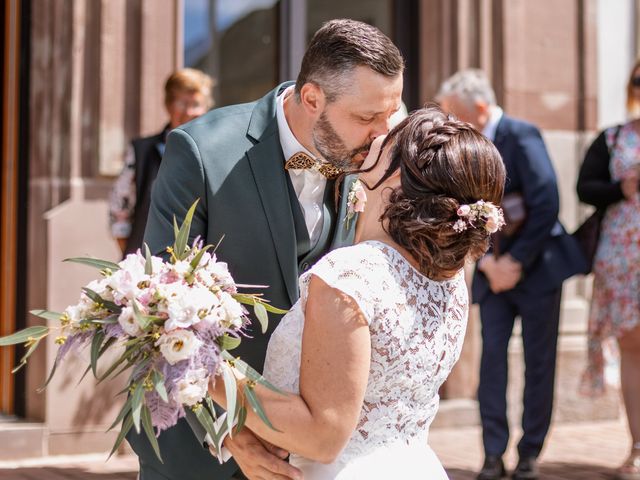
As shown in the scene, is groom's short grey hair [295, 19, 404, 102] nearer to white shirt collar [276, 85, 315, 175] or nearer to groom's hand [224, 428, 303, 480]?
Result: white shirt collar [276, 85, 315, 175]

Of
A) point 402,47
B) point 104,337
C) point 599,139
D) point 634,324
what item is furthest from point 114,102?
point 104,337

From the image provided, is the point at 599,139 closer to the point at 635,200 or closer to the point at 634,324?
the point at 635,200

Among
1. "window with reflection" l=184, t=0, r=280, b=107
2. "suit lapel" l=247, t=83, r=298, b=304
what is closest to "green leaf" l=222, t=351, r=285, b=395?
"suit lapel" l=247, t=83, r=298, b=304

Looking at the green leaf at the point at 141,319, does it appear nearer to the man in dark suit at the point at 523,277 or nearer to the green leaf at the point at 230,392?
the green leaf at the point at 230,392

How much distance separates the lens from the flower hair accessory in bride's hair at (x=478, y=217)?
2.27m

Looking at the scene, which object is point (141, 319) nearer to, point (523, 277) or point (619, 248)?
point (523, 277)

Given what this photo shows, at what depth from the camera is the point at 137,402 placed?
2.05 m

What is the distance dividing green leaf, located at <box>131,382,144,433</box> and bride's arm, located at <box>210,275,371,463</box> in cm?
19

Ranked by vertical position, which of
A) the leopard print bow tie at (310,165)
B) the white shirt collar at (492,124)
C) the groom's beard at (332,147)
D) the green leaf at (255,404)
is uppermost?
the white shirt collar at (492,124)

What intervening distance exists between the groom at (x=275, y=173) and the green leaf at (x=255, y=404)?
0.60 m

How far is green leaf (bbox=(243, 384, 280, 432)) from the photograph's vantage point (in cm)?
214

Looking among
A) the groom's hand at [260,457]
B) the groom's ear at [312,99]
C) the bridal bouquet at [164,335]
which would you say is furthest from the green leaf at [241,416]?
the groom's ear at [312,99]

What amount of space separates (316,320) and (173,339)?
0.30 meters

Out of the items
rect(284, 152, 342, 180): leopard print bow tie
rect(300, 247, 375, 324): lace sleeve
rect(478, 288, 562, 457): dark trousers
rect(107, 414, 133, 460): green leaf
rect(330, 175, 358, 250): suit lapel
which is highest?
rect(284, 152, 342, 180): leopard print bow tie
